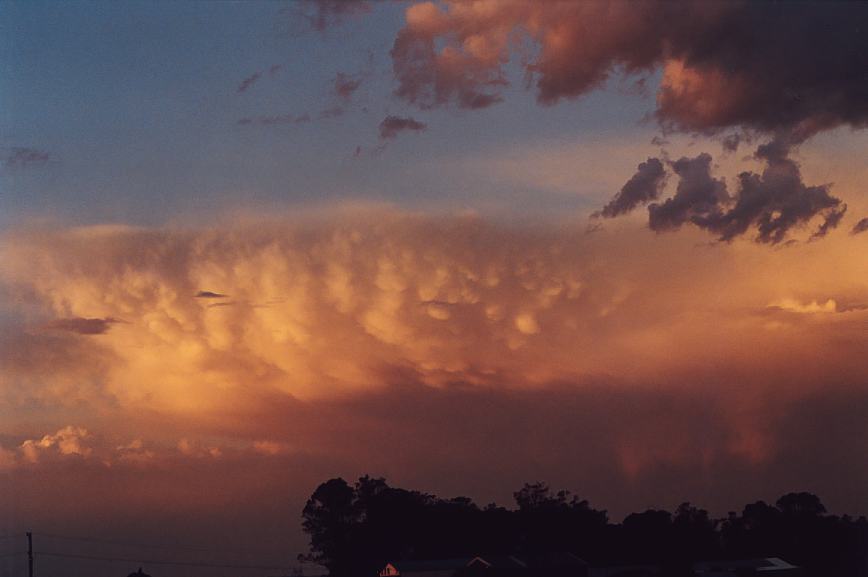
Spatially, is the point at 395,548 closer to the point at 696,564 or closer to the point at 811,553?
→ the point at 696,564

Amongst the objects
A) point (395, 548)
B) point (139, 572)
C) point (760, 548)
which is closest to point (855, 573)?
point (760, 548)

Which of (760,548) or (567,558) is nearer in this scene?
(567,558)

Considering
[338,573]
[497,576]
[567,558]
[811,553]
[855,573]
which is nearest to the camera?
[497,576]

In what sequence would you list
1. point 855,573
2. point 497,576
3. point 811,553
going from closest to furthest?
point 497,576 → point 855,573 → point 811,553

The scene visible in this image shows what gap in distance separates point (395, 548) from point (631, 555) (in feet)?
130

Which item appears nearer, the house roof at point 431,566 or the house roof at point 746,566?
the house roof at point 431,566

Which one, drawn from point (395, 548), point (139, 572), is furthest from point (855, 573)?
point (139, 572)

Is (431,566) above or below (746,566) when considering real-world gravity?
above

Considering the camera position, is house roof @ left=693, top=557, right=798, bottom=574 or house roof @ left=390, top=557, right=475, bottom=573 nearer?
house roof @ left=390, top=557, right=475, bottom=573

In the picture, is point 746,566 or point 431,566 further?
point 746,566

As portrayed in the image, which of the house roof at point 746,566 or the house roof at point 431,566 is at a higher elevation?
the house roof at point 431,566

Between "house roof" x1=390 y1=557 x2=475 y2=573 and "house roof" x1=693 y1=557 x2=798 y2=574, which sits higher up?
"house roof" x1=390 y1=557 x2=475 y2=573

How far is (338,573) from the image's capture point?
197000 mm

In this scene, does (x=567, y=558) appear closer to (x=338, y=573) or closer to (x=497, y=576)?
(x=497, y=576)
